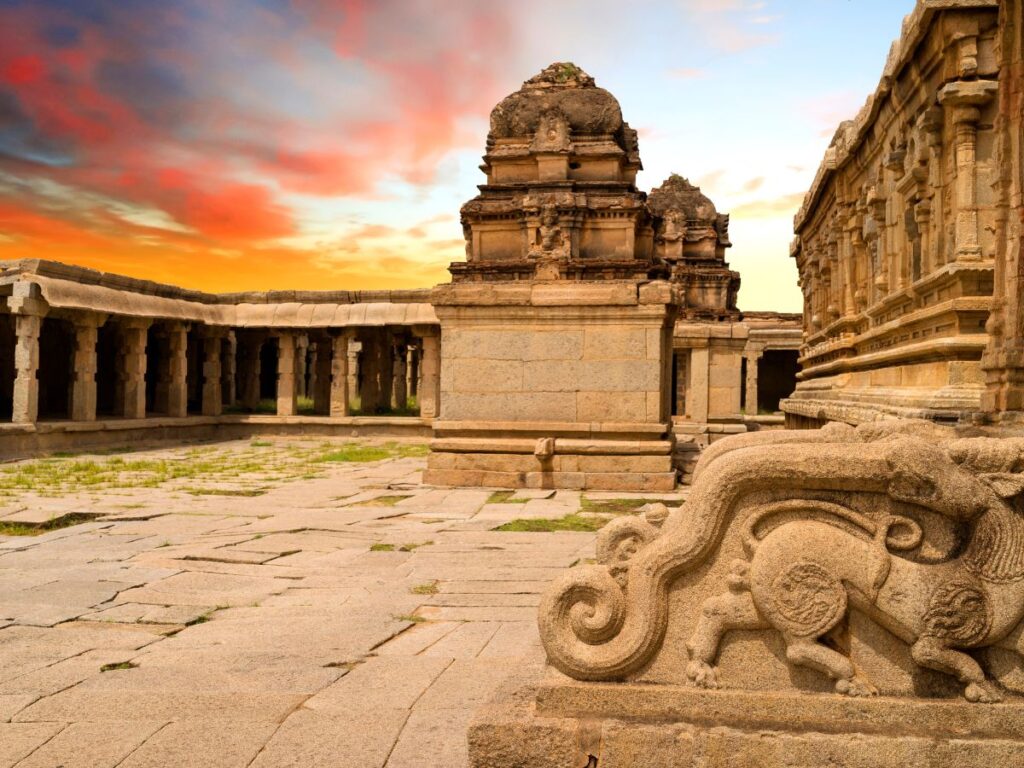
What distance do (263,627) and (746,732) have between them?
2.89 m

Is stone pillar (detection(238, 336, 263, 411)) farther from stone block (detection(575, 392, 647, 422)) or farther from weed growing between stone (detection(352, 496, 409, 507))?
stone block (detection(575, 392, 647, 422))

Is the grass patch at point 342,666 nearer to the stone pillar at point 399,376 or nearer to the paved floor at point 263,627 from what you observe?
the paved floor at point 263,627

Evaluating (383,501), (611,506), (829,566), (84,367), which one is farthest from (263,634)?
(84,367)

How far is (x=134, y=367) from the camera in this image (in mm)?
18875

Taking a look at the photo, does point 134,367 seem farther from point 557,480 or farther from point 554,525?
point 554,525

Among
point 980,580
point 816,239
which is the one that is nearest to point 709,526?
point 980,580

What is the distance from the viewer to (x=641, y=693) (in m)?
2.85

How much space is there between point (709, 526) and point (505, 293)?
27.3 ft

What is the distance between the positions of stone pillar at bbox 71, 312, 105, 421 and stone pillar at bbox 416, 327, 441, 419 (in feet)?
23.2

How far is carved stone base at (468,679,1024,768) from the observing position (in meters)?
2.66

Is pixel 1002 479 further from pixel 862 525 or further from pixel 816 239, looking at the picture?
pixel 816 239

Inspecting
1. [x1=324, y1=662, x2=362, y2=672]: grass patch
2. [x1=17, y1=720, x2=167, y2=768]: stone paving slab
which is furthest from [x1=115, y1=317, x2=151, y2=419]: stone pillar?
[x1=17, y1=720, x2=167, y2=768]: stone paving slab

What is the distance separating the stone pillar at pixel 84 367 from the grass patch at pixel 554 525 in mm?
12246

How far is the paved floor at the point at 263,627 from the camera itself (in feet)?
10.3
